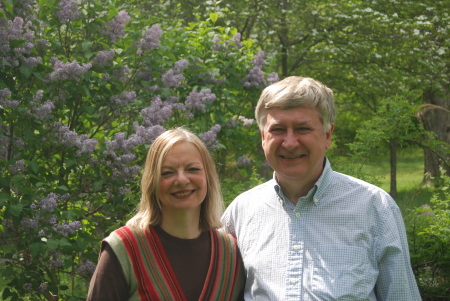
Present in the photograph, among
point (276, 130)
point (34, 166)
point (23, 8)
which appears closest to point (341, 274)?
point (276, 130)

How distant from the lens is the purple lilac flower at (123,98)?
4383 mm

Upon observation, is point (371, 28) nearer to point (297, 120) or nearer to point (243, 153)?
point (243, 153)

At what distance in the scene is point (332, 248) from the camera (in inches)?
102

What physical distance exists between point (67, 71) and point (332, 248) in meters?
2.16

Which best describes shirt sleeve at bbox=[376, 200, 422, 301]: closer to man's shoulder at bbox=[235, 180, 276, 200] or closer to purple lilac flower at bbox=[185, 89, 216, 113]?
man's shoulder at bbox=[235, 180, 276, 200]

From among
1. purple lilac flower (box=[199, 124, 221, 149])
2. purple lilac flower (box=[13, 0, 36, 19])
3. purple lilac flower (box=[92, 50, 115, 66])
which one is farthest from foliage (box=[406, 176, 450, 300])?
purple lilac flower (box=[13, 0, 36, 19])

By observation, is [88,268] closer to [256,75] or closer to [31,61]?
[31,61]

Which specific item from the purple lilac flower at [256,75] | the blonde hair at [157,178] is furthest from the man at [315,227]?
the purple lilac flower at [256,75]

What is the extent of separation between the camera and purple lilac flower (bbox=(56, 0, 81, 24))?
4.21 m

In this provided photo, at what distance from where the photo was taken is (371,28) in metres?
10.8

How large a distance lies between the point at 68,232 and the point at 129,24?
1.81 metres

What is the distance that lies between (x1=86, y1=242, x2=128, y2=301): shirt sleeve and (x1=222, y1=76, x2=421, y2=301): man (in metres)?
0.59

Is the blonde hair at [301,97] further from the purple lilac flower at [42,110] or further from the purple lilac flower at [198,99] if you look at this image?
the purple lilac flower at [198,99]

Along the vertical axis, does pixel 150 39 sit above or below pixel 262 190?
above
